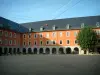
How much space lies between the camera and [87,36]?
44.3 meters

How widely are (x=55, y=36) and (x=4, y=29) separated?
57.9ft

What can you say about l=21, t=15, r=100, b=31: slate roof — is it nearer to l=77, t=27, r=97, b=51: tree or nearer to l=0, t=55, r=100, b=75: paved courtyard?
l=77, t=27, r=97, b=51: tree

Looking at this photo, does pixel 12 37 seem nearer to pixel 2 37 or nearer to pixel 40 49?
pixel 2 37

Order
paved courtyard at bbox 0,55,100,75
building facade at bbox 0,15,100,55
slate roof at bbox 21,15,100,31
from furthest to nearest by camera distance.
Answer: slate roof at bbox 21,15,100,31, building facade at bbox 0,15,100,55, paved courtyard at bbox 0,55,100,75

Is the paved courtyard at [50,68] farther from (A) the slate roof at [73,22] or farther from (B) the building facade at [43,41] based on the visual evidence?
(A) the slate roof at [73,22]

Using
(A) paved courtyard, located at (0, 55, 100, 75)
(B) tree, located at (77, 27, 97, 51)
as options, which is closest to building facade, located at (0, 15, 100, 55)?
(B) tree, located at (77, 27, 97, 51)

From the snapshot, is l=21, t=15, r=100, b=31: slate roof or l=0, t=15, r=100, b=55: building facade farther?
l=21, t=15, r=100, b=31: slate roof

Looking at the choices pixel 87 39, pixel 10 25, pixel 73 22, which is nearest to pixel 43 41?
pixel 73 22

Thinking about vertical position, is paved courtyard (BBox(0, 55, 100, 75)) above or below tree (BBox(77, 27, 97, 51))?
below

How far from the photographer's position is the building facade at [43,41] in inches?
1952

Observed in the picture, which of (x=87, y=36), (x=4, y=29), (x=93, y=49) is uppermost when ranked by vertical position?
(x=4, y=29)

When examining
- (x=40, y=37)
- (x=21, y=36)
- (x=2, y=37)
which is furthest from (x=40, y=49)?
(x=2, y=37)

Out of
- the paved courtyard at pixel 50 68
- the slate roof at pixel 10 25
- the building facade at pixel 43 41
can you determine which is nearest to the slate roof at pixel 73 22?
the building facade at pixel 43 41

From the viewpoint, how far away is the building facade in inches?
1952
